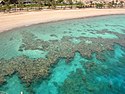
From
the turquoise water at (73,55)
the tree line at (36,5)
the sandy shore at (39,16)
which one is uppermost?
the tree line at (36,5)

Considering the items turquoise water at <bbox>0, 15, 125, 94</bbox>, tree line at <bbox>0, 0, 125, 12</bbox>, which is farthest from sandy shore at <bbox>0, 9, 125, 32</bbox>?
tree line at <bbox>0, 0, 125, 12</bbox>

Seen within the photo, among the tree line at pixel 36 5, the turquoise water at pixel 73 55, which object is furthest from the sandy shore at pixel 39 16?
the tree line at pixel 36 5

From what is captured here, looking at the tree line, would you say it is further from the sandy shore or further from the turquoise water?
the turquoise water

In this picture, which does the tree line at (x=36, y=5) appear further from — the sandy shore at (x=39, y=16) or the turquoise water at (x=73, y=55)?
the turquoise water at (x=73, y=55)

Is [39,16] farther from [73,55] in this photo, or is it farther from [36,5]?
[73,55]

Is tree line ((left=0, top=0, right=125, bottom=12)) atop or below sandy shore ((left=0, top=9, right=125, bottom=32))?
atop

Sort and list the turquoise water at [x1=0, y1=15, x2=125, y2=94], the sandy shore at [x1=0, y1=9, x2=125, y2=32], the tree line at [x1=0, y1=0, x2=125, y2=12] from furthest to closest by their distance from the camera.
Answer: the tree line at [x1=0, y1=0, x2=125, y2=12], the sandy shore at [x1=0, y1=9, x2=125, y2=32], the turquoise water at [x1=0, y1=15, x2=125, y2=94]
